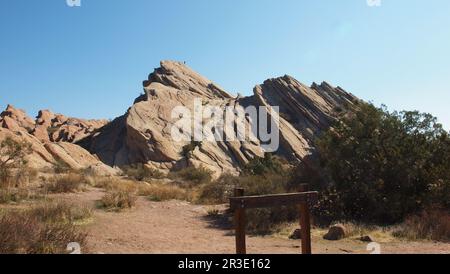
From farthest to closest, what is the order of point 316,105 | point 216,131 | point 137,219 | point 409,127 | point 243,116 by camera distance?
point 316,105 < point 243,116 < point 216,131 < point 409,127 < point 137,219

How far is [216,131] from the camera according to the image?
159 feet

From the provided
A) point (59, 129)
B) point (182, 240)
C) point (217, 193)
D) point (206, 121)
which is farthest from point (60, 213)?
point (59, 129)

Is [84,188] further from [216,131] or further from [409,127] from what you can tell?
[216,131]

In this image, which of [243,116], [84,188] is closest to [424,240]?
[84,188]

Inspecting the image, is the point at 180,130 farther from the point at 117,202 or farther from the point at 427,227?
the point at 427,227

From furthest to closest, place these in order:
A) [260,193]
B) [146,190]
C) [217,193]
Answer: [146,190] → [217,193] → [260,193]

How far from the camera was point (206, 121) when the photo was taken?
48.6 m

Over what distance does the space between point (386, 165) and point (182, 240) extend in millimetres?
8163

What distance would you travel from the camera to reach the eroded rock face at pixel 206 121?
1678 inches

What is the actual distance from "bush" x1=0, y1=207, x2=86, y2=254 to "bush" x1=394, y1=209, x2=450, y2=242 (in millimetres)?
9441

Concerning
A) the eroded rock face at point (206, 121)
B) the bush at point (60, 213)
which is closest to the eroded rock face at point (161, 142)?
the eroded rock face at point (206, 121)

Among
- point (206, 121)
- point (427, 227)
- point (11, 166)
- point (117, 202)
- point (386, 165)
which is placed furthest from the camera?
point (206, 121)

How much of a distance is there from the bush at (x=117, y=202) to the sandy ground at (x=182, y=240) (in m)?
0.49
